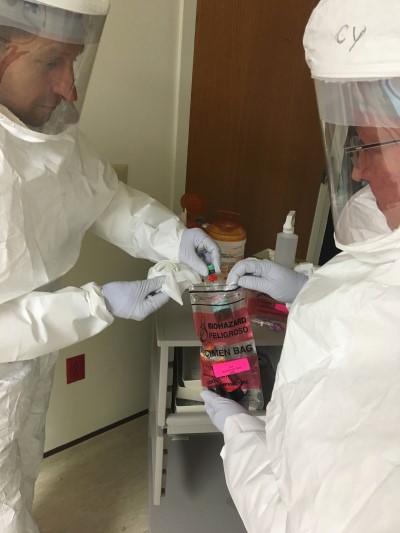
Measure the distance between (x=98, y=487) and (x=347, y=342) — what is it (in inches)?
46.8

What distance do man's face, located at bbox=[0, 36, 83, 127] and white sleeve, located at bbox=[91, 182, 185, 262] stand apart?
0.35 m

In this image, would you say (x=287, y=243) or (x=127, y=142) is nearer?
(x=287, y=243)

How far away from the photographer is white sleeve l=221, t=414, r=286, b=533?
0.74 meters

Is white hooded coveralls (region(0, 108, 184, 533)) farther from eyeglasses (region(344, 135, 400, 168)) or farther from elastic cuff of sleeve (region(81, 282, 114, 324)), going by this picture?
eyeglasses (region(344, 135, 400, 168))

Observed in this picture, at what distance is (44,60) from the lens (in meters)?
0.82

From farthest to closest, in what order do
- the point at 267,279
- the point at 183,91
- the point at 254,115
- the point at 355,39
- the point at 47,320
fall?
the point at 254,115 → the point at 183,91 → the point at 267,279 → the point at 47,320 → the point at 355,39

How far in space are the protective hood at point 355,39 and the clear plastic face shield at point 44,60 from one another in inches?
15.3

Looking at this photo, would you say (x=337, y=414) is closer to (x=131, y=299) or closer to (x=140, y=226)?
(x=131, y=299)

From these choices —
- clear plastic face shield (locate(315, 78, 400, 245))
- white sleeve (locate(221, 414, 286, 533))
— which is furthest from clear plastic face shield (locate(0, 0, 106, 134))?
white sleeve (locate(221, 414, 286, 533))

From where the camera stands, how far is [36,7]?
76cm

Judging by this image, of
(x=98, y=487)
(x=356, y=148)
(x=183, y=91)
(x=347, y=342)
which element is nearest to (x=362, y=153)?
(x=356, y=148)

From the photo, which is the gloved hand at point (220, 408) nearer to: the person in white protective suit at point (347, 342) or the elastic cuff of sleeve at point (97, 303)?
the person in white protective suit at point (347, 342)

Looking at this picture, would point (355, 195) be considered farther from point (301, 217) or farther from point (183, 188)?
point (301, 217)

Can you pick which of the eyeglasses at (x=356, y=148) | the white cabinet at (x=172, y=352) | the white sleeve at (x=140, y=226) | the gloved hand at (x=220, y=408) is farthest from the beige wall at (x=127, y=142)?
the eyeglasses at (x=356, y=148)
